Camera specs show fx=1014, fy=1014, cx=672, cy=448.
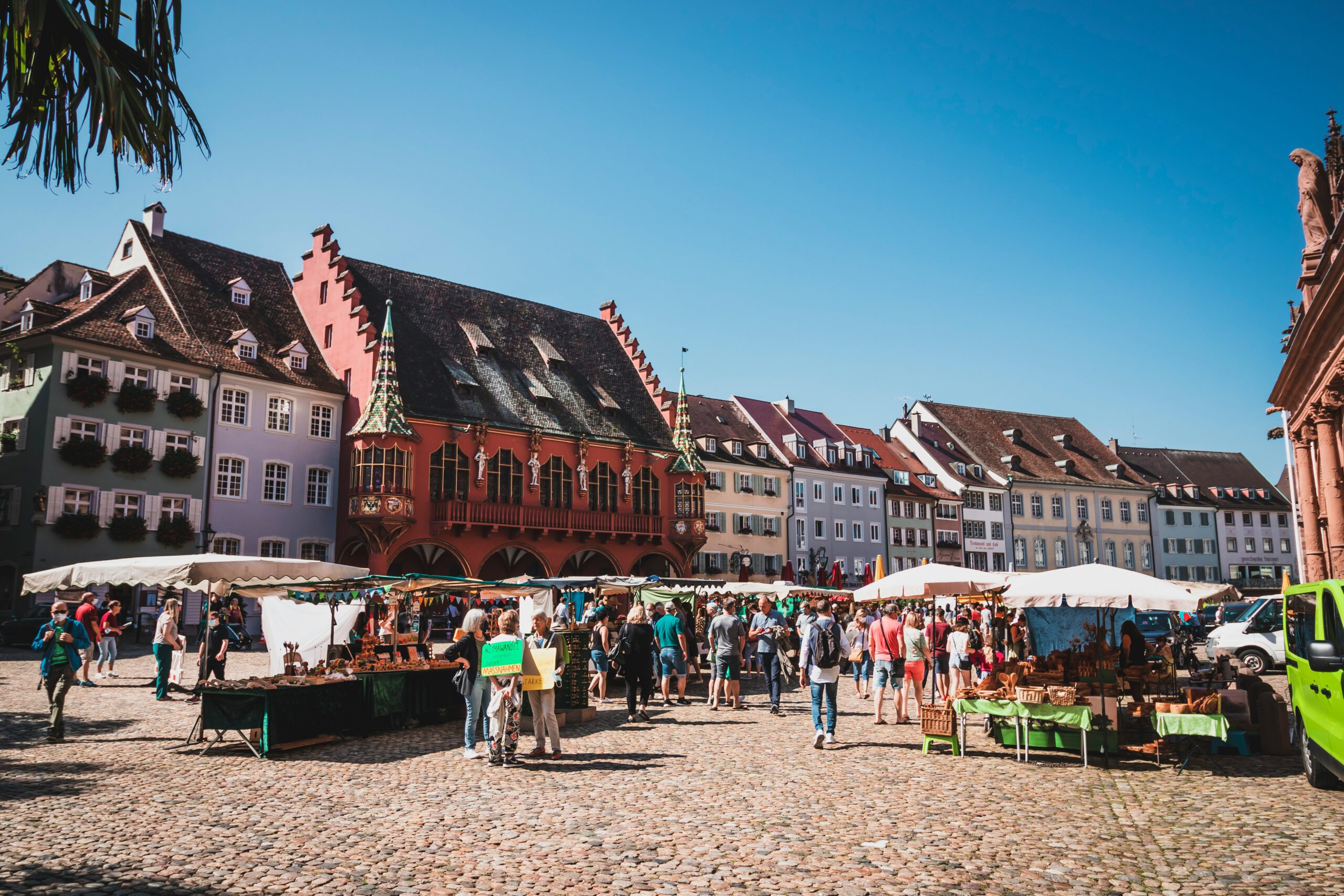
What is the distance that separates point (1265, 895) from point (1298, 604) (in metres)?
4.92

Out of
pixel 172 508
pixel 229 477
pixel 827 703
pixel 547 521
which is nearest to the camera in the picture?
pixel 827 703

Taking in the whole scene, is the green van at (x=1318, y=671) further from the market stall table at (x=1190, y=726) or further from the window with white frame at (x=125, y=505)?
the window with white frame at (x=125, y=505)

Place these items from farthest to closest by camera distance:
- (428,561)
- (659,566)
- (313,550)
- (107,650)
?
(659,566) → (428,561) → (313,550) → (107,650)

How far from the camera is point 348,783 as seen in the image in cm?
1099

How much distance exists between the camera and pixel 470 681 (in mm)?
13180

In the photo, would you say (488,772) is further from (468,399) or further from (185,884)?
(468,399)

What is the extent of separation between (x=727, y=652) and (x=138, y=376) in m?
26.6

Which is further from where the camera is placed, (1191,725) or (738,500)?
(738,500)

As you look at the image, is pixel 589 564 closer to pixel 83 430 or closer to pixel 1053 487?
pixel 83 430

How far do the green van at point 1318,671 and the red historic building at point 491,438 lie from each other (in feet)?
106

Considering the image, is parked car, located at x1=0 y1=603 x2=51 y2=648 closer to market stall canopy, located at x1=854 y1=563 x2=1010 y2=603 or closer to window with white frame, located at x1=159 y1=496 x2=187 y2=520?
window with white frame, located at x1=159 y1=496 x2=187 y2=520

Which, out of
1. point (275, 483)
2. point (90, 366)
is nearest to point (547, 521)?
point (275, 483)

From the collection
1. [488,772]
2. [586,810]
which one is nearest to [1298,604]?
[586,810]

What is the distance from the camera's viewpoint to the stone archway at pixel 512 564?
1705 inches
